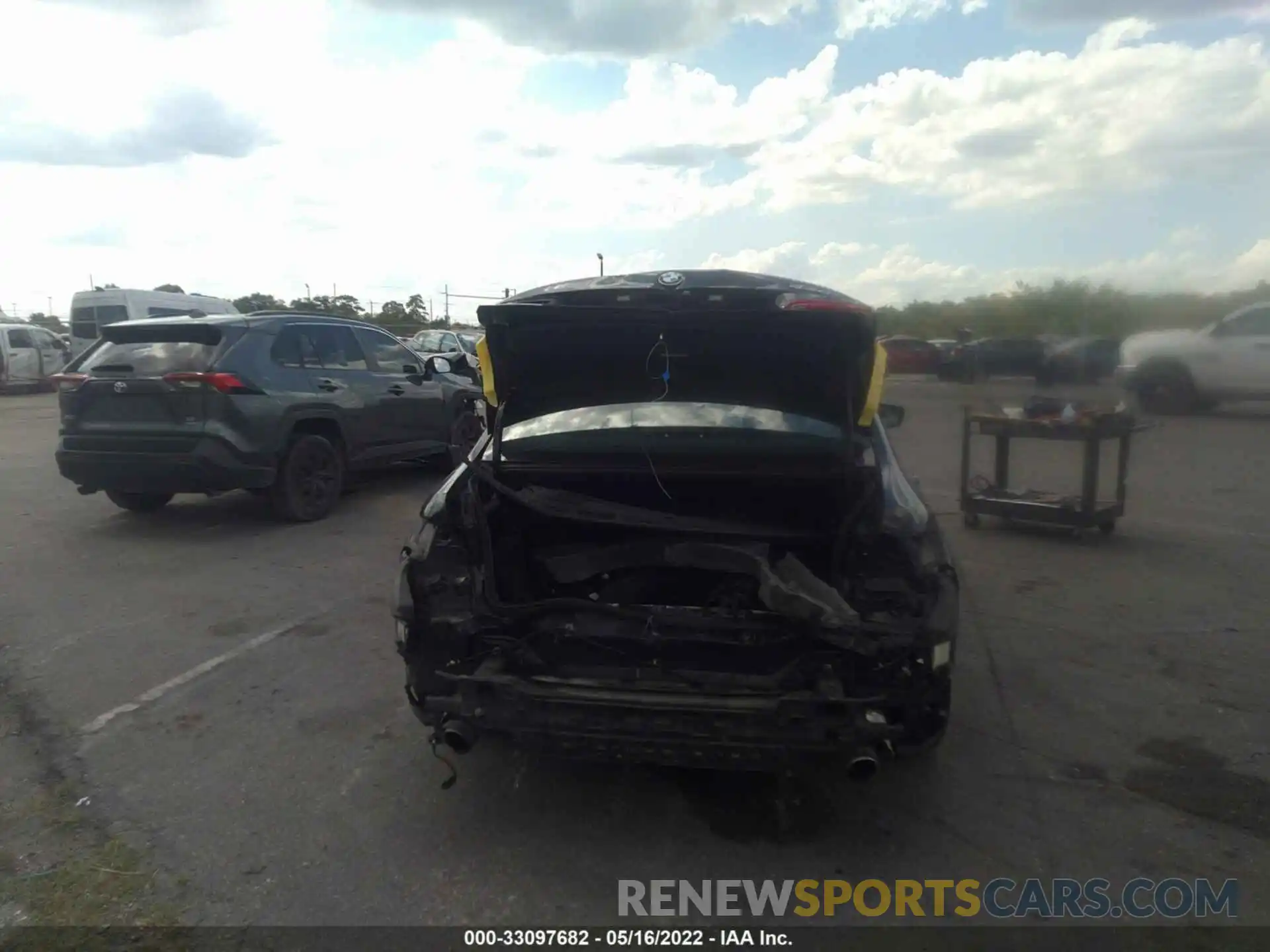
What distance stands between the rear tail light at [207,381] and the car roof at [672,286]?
15.4 feet

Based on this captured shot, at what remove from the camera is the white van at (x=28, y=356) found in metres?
24.0

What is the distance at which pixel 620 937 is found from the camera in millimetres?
2920

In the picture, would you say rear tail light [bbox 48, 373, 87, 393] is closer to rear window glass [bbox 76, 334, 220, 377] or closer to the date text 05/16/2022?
rear window glass [bbox 76, 334, 220, 377]

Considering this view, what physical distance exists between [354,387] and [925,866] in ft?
23.9

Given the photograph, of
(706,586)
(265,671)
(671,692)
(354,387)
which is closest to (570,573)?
(706,586)

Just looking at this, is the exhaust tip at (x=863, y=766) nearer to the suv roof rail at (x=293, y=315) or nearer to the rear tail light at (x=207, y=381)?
the rear tail light at (x=207, y=381)

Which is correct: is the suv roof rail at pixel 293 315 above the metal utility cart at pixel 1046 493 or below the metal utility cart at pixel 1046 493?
above

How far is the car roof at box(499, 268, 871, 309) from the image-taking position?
3.59 metres

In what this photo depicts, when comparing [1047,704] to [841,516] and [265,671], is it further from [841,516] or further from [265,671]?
[265,671]

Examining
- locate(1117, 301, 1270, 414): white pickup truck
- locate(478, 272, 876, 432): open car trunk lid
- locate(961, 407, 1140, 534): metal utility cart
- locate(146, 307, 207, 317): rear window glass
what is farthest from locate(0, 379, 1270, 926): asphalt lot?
locate(146, 307, 207, 317): rear window glass

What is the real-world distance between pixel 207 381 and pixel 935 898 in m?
6.69

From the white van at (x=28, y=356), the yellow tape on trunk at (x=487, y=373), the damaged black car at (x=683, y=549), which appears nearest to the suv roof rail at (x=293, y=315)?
the yellow tape on trunk at (x=487, y=373)

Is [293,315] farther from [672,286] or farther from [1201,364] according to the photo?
[1201,364]

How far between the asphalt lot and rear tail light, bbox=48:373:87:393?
4.97ft
